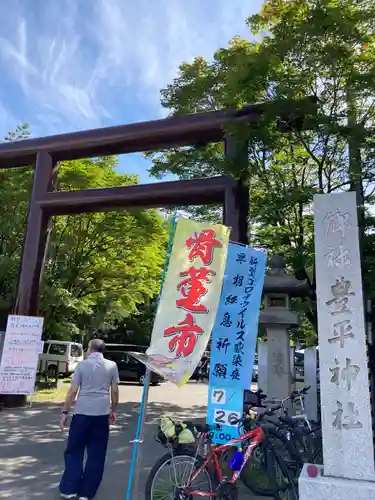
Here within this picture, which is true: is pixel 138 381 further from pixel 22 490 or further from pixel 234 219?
pixel 22 490

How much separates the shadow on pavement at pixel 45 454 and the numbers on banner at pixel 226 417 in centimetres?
88

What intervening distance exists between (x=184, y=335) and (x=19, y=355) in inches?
262

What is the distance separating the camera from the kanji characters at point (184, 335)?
12.8 feet

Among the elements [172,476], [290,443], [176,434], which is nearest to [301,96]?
[290,443]

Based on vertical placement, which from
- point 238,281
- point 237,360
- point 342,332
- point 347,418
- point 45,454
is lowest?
point 45,454

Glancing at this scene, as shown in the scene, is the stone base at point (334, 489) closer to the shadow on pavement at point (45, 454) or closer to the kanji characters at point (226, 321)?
the shadow on pavement at point (45, 454)

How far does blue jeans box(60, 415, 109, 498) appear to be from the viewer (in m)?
4.44

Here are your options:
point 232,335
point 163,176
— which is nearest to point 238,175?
point 163,176

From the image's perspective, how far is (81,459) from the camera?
4492 mm

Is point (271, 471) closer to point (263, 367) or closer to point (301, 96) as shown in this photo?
point (263, 367)

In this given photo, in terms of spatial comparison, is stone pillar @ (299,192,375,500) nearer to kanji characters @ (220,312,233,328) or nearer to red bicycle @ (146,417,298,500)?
red bicycle @ (146,417,298,500)

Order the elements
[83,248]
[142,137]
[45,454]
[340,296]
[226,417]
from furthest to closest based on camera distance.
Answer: [83,248] → [142,137] → [45,454] → [226,417] → [340,296]

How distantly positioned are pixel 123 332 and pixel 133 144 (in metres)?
22.8

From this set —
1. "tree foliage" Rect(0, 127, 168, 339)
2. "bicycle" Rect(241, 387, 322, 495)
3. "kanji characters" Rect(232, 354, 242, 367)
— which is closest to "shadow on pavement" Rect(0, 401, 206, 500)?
"bicycle" Rect(241, 387, 322, 495)
